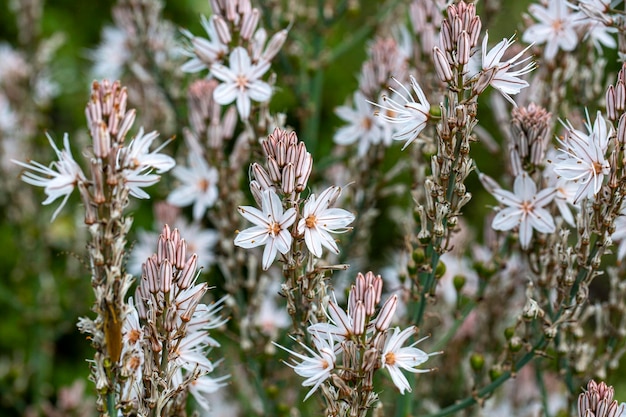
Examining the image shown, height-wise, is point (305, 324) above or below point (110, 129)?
below

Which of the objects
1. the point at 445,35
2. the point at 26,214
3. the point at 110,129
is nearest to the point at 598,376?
the point at 445,35

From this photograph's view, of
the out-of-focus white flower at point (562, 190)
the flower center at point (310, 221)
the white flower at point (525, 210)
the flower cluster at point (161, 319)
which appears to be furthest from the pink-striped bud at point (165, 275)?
the out-of-focus white flower at point (562, 190)

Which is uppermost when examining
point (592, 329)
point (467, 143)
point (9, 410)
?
point (467, 143)

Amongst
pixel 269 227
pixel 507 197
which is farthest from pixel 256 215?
pixel 507 197

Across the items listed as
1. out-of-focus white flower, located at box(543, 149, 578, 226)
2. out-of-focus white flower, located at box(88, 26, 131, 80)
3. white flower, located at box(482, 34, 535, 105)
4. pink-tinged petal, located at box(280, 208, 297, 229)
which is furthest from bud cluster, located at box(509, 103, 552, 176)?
out-of-focus white flower, located at box(88, 26, 131, 80)

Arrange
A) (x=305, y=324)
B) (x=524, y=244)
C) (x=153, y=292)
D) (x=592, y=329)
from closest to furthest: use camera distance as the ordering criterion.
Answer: (x=153, y=292)
(x=305, y=324)
(x=524, y=244)
(x=592, y=329)

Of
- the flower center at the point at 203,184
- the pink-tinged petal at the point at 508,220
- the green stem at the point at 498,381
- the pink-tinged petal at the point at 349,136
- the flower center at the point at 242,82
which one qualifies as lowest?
the green stem at the point at 498,381

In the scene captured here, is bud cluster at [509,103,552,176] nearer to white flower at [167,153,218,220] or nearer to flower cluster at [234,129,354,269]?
flower cluster at [234,129,354,269]

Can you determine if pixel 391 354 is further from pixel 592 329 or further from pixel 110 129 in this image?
pixel 592 329

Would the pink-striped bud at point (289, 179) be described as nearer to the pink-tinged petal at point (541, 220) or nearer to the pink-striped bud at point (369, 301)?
the pink-striped bud at point (369, 301)
